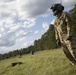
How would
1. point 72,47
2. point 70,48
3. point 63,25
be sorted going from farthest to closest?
point 63,25 → point 70,48 → point 72,47

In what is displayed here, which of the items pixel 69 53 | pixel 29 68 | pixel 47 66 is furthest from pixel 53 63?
pixel 69 53

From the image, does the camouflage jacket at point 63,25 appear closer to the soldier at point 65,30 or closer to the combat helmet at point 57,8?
the soldier at point 65,30

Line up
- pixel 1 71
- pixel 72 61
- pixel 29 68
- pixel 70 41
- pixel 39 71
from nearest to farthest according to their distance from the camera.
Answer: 1. pixel 70 41
2. pixel 72 61
3. pixel 39 71
4. pixel 29 68
5. pixel 1 71

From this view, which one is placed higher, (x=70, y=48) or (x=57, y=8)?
(x=57, y=8)

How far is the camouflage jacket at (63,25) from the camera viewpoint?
44.2ft

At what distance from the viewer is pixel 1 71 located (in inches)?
776

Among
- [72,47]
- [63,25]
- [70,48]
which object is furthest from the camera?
[63,25]

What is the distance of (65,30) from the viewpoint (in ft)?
45.4

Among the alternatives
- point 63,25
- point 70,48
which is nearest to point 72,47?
point 70,48

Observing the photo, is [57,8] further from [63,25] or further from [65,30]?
[65,30]

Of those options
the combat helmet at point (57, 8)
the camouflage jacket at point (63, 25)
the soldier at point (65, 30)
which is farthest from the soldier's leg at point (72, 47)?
the combat helmet at point (57, 8)

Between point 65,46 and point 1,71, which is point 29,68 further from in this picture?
point 65,46

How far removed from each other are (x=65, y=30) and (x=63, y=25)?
0.99 ft

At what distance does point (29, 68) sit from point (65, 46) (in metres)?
4.86
